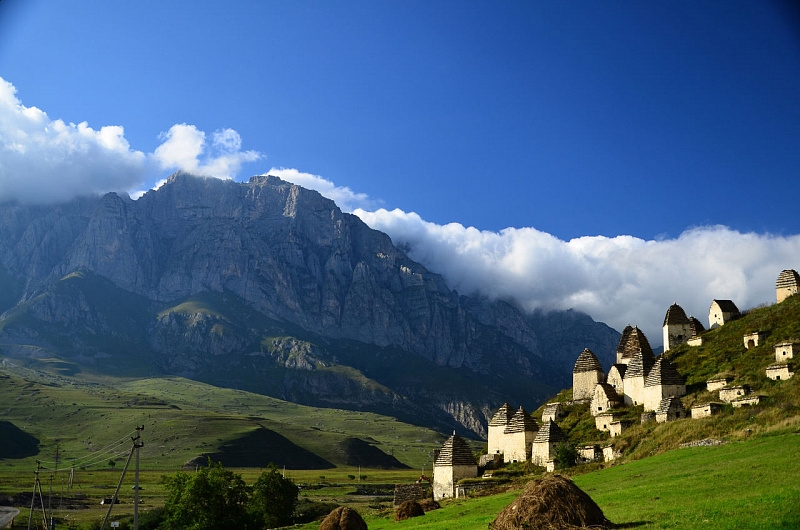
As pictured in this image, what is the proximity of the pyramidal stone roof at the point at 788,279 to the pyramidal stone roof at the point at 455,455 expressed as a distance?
161 feet

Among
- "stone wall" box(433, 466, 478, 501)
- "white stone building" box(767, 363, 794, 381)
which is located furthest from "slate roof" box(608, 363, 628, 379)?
"stone wall" box(433, 466, 478, 501)

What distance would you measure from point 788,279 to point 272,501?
67.3 m

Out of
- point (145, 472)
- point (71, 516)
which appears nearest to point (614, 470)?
point (71, 516)

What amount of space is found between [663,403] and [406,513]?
91.4 feet

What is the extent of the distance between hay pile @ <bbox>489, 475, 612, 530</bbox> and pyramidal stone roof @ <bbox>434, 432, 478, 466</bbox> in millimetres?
38969

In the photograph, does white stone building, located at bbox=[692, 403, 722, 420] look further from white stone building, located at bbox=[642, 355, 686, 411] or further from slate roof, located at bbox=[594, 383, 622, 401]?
slate roof, located at bbox=[594, 383, 622, 401]

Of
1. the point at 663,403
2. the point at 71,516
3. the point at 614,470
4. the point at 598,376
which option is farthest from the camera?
the point at 71,516

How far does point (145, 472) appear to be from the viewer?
19325 centimetres

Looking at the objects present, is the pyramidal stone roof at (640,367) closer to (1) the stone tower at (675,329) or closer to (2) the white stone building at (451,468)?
(1) the stone tower at (675,329)

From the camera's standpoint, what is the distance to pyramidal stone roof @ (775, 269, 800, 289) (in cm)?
9156

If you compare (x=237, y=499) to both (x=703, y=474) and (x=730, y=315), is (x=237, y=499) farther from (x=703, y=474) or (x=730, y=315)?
(x=730, y=315)

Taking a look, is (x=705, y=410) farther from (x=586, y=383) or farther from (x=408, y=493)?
(x=586, y=383)

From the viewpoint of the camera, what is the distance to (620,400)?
8194 cm

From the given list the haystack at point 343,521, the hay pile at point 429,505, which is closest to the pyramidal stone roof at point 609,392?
the hay pile at point 429,505
